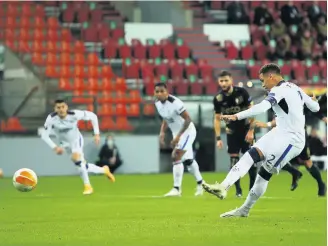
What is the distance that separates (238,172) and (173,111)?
17.3 ft

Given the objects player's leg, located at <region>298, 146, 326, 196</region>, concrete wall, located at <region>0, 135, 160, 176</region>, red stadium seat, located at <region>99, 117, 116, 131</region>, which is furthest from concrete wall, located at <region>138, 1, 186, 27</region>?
player's leg, located at <region>298, 146, 326, 196</region>

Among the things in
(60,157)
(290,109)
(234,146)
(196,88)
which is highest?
(290,109)

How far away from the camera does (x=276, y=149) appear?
9906mm

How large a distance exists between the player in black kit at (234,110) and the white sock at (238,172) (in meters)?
3.50

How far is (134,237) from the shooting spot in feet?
27.5

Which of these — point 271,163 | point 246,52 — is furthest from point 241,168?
point 246,52

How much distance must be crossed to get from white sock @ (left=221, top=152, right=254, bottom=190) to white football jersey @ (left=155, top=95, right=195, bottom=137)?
4977 mm

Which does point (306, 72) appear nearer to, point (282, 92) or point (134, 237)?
point (282, 92)

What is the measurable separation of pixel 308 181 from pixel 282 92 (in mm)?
9698

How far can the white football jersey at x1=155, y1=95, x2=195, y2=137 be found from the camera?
14727mm

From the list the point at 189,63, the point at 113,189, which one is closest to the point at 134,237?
the point at 113,189

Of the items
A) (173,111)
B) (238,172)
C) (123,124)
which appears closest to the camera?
(238,172)

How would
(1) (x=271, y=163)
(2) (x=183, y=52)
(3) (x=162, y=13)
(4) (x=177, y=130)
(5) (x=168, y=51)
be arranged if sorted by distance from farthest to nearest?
(3) (x=162, y=13) < (2) (x=183, y=52) < (5) (x=168, y=51) < (4) (x=177, y=130) < (1) (x=271, y=163)

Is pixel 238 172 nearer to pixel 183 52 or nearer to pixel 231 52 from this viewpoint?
pixel 183 52
